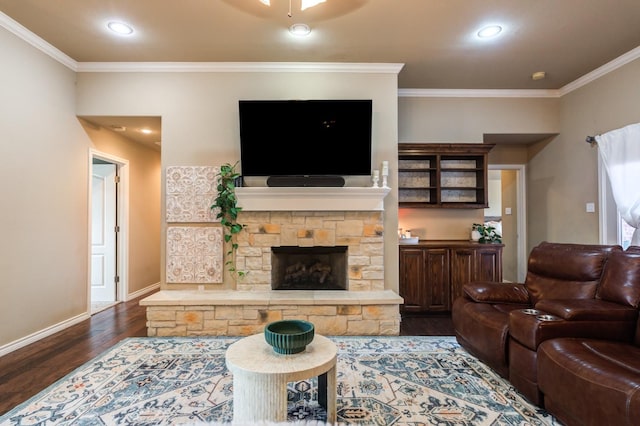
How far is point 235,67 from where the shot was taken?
3.65 metres

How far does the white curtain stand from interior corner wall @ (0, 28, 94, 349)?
6200 mm

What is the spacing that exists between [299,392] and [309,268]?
188 cm

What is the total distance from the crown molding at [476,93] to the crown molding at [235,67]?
2.65 feet

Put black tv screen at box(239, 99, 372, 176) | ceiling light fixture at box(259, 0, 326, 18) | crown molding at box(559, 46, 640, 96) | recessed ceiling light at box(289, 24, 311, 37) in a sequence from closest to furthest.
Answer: ceiling light fixture at box(259, 0, 326, 18), recessed ceiling light at box(289, 24, 311, 37), crown molding at box(559, 46, 640, 96), black tv screen at box(239, 99, 372, 176)

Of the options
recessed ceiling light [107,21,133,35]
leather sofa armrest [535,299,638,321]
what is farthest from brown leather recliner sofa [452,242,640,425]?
recessed ceiling light [107,21,133,35]

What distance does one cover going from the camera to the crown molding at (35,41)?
279 cm

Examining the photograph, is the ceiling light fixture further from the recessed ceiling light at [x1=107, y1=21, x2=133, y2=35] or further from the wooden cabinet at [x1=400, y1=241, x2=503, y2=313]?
the wooden cabinet at [x1=400, y1=241, x2=503, y2=313]

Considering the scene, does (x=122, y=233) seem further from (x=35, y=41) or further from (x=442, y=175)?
(x=442, y=175)

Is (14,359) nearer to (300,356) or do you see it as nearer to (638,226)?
(300,356)

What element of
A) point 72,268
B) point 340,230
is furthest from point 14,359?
point 340,230

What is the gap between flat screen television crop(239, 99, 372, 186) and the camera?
3.45 m

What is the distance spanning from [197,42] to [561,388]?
4.07 meters

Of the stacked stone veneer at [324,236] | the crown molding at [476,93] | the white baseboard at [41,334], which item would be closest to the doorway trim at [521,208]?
the crown molding at [476,93]

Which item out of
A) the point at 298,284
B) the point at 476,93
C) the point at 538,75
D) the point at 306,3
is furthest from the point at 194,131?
the point at 538,75
